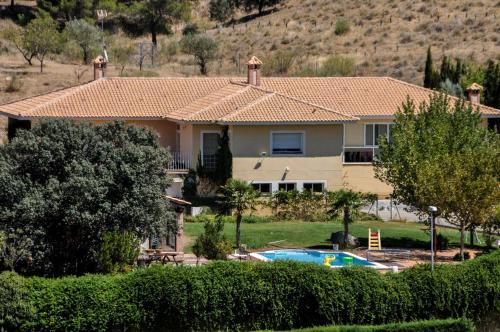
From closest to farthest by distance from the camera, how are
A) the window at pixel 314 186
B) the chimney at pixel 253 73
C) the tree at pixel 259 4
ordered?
the window at pixel 314 186
the chimney at pixel 253 73
the tree at pixel 259 4

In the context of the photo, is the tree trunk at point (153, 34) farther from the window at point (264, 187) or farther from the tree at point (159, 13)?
the window at point (264, 187)

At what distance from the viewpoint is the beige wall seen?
47062 mm

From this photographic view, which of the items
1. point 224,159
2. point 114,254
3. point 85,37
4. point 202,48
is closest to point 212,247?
point 114,254

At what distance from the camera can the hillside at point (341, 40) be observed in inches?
2899

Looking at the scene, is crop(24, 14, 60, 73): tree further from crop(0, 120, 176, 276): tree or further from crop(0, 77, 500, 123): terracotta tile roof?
crop(0, 120, 176, 276): tree

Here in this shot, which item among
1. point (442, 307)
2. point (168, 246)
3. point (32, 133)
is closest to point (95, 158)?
point (32, 133)

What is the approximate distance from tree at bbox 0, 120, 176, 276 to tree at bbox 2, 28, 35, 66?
129 ft

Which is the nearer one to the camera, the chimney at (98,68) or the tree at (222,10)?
the chimney at (98,68)

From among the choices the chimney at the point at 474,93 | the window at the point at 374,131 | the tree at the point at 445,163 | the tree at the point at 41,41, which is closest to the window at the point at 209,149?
the window at the point at 374,131

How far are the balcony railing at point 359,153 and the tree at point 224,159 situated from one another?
5.96 meters

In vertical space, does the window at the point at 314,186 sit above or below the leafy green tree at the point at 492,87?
below

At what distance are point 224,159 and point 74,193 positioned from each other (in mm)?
15893

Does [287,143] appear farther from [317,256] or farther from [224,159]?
[317,256]

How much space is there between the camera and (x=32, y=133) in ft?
110
